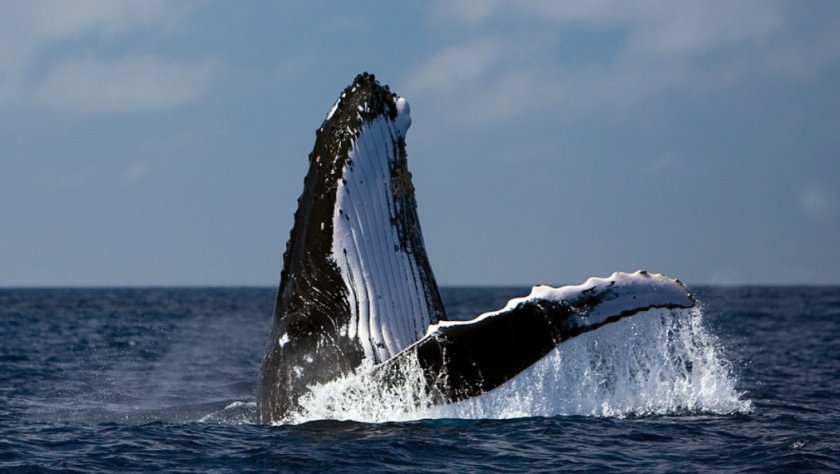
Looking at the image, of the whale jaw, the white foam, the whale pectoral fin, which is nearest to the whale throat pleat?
the whale jaw

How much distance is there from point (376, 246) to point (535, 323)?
6.22 feet

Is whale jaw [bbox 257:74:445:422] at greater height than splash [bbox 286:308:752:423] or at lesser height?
greater

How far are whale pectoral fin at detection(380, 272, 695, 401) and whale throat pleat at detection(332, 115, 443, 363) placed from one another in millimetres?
861

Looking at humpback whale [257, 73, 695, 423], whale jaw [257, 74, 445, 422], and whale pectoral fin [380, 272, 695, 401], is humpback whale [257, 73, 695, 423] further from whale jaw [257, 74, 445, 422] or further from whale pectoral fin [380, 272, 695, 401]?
whale pectoral fin [380, 272, 695, 401]

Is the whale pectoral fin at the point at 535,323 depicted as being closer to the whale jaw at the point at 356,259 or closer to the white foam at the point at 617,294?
the white foam at the point at 617,294

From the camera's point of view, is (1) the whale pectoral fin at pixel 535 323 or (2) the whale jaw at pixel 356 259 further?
(2) the whale jaw at pixel 356 259

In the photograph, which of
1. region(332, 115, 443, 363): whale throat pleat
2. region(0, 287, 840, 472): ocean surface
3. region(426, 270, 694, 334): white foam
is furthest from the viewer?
region(332, 115, 443, 363): whale throat pleat

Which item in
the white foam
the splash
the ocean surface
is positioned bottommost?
the ocean surface

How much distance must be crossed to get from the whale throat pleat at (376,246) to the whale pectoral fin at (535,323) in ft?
2.82

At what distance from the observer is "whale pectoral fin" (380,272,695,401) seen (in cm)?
917

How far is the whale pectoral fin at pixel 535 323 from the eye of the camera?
9.17 meters

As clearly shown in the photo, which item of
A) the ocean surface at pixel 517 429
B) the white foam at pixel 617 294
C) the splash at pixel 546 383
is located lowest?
the ocean surface at pixel 517 429

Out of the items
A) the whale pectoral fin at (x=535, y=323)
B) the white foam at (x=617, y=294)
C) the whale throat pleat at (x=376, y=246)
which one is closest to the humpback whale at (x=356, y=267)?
the whale throat pleat at (x=376, y=246)

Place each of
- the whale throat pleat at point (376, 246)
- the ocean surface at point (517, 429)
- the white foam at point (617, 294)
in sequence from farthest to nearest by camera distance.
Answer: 1. the whale throat pleat at point (376, 246)
2. the ocean surface at point (517, 429)
3. the white foam at point (617, 294)
